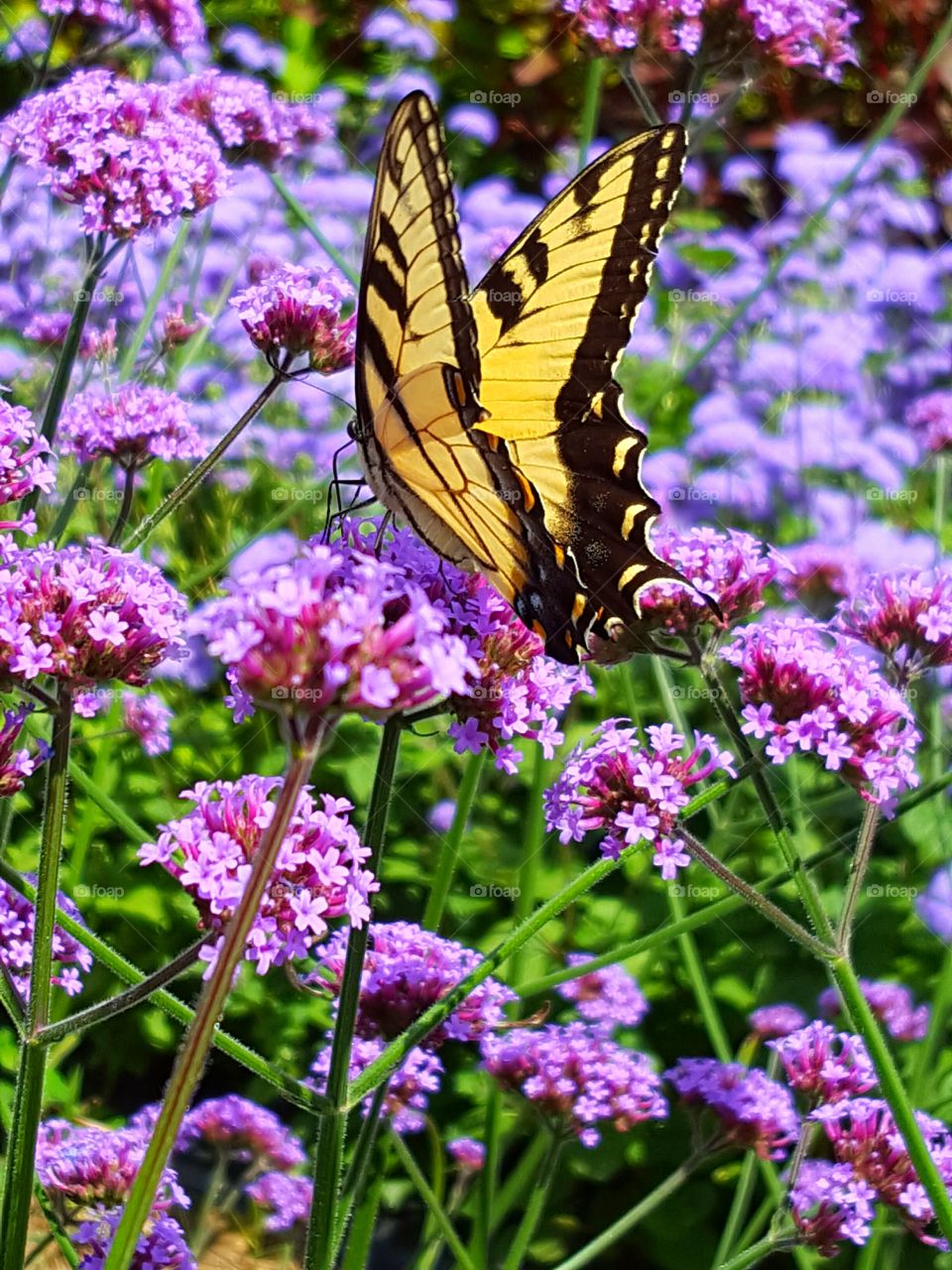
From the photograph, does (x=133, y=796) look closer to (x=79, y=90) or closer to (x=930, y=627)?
(x=79, y=90)

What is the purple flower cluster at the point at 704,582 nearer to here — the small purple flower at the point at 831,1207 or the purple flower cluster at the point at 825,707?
the purple flower cluster at the point at 825,707

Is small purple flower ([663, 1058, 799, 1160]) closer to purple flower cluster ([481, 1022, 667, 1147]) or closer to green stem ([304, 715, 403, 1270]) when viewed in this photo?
purple flower cluster ([481, 1022, 667, 1147])

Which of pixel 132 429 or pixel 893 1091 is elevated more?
pixel 132 429

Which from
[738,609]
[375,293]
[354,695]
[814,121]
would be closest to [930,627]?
[738,609]

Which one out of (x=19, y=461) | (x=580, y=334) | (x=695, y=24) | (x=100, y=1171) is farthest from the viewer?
(x=695, y=24)

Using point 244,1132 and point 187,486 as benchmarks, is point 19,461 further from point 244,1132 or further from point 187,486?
point 244,1132

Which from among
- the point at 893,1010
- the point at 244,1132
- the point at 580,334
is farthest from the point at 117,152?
the point at 893,1010
